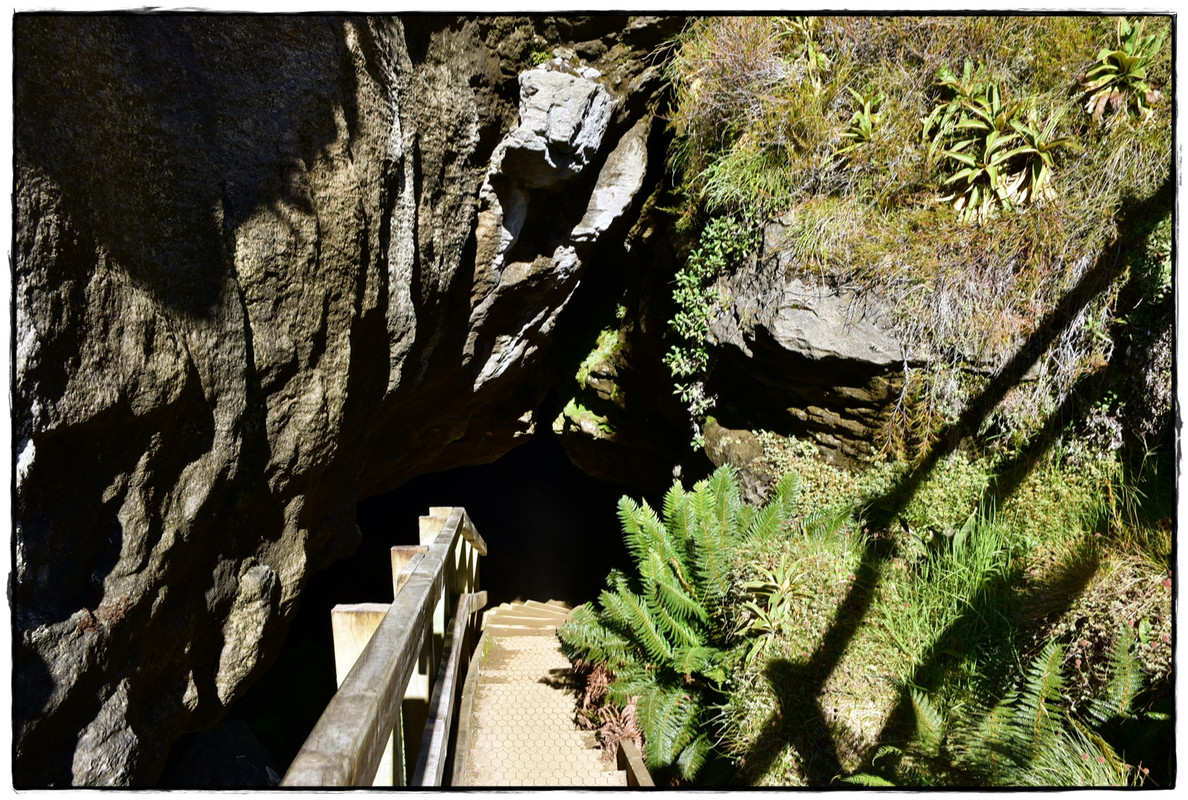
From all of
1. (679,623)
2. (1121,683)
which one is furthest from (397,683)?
(1121,683)

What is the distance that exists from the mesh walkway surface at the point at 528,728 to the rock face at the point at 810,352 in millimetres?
2658

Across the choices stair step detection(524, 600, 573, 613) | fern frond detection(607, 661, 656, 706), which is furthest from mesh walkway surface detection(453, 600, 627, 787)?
stair step detection(524, 600, 573, 613)

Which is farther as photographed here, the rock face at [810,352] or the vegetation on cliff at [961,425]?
the rock face at [810,352]

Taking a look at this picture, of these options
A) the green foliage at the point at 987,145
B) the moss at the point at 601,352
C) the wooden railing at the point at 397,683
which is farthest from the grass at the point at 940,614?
the moss at the point at 601,352

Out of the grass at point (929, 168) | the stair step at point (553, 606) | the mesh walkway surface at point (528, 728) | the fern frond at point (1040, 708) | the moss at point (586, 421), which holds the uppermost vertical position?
the grass at point (929, 168)

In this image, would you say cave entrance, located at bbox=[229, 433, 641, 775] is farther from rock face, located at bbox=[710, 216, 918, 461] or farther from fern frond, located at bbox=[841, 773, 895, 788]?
fern frond, located at bbox=[841, 773, 895, 788]

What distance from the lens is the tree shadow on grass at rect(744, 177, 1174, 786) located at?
10.1ft

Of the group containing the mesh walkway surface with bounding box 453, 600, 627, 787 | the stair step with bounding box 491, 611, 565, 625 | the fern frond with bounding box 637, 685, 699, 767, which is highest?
the fern frond with bounding box 637, 685, 699, 767

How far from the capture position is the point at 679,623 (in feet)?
12.8

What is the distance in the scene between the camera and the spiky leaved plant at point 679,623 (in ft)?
11.9

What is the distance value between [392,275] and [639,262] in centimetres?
270

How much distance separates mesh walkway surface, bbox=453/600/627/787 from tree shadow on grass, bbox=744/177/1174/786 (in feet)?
4.15

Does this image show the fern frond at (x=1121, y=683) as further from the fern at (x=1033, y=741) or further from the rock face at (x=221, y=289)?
the rock face at (x=221, y=289)

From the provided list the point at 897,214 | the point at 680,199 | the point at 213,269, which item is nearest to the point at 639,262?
the point at 680,199
